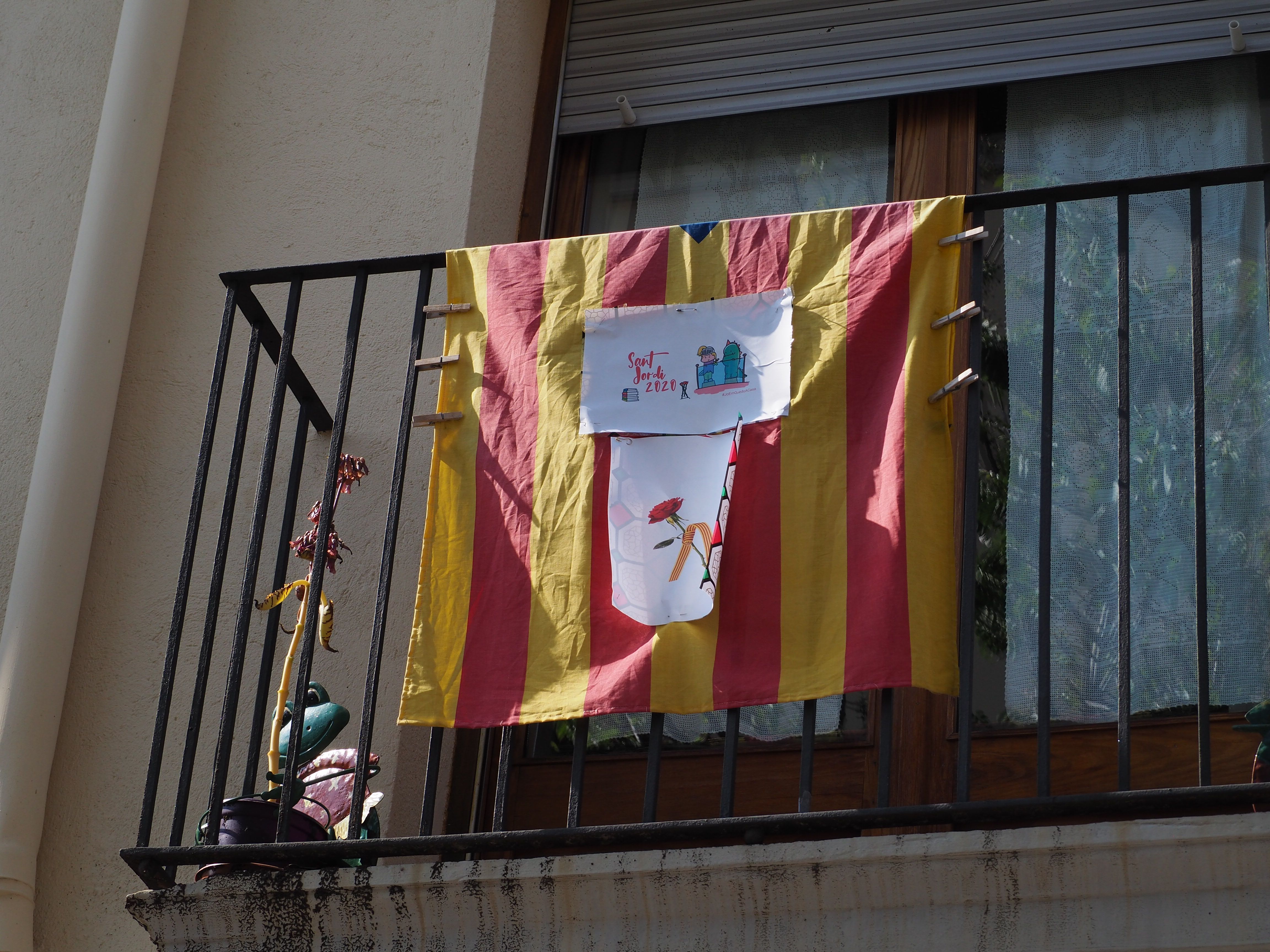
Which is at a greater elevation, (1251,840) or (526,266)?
(526,266)

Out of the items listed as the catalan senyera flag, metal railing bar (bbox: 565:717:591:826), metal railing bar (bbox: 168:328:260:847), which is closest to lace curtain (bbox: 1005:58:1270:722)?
the catalan senyera flag

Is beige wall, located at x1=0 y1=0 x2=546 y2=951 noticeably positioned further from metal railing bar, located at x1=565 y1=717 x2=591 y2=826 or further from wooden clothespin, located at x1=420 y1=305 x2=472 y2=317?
metal railing bar, located at x1=565 y1=717 x2=591 y2=826

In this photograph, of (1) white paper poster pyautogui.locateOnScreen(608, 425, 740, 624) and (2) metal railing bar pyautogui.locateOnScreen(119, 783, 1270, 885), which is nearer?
(2) metal railing bar pyautogui.locateOnScreen(119, 783, 1270, 885)

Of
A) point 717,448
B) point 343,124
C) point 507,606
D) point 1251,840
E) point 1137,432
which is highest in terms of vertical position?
point 343,124

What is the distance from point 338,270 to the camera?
4184 millimetres

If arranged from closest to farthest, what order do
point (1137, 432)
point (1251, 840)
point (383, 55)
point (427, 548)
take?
1. point (1251, 840)
2. point (427, 548)
3. point (1137, 432)
4. point (383, 55)

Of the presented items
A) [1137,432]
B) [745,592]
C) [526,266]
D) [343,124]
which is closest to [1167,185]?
[1137,432]

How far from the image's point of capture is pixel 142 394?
4.95 meters

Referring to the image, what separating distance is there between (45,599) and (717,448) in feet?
6.76

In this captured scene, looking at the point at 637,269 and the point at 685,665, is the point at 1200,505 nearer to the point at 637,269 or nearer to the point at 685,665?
the point at 685,665

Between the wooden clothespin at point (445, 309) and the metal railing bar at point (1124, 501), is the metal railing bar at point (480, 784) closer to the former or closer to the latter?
the wooden clothespin at point (445, 309)

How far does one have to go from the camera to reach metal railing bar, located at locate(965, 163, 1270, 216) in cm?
360

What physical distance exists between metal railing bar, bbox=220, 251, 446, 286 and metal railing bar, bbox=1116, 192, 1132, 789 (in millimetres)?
1665

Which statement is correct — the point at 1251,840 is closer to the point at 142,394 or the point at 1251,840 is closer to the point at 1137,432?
the point at 1137,432
